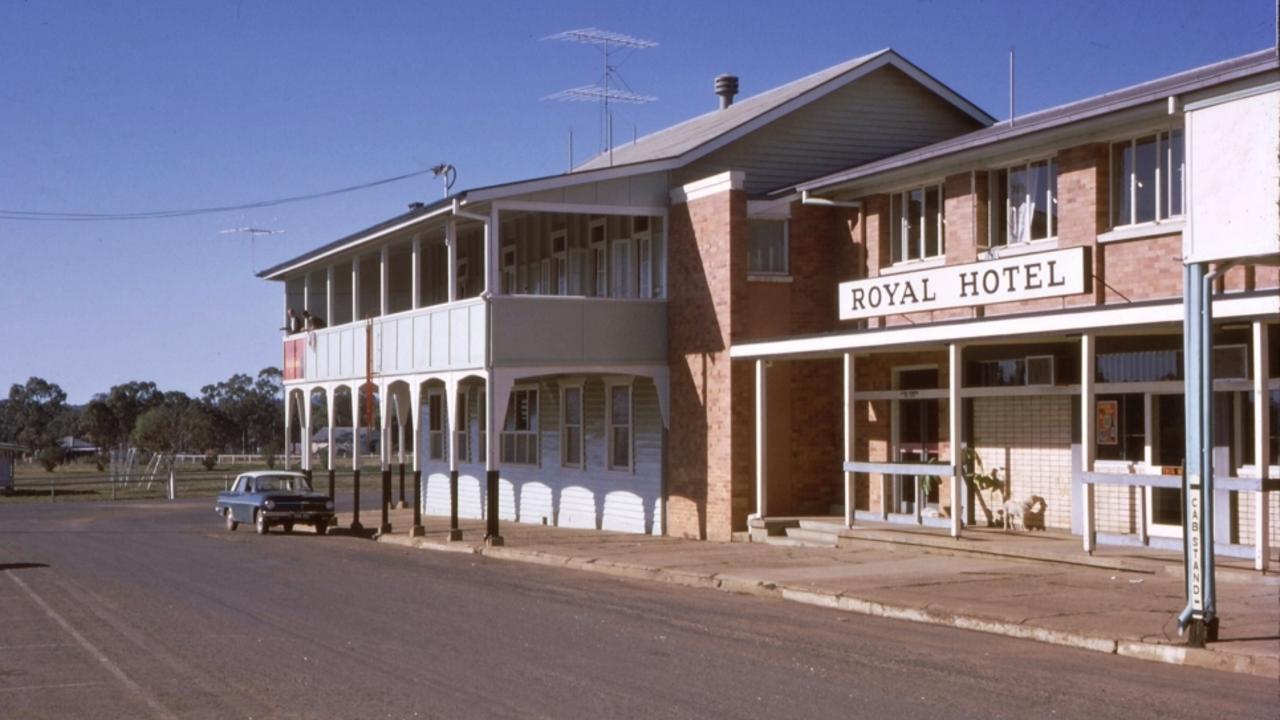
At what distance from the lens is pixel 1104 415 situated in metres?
20.2

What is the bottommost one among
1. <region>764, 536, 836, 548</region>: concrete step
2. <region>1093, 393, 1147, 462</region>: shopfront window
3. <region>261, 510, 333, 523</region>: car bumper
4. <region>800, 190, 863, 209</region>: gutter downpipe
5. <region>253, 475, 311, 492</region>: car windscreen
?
<region>261, 510, 333, 523</region>: car bumper

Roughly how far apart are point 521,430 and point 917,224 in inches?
524

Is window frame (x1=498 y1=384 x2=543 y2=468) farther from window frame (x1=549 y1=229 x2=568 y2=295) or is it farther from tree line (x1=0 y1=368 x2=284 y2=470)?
tree line (x1=0 y1=368 x2=284 y2=470)

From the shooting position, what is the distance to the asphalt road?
32.1ft

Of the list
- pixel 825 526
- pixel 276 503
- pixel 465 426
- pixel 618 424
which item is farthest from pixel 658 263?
pixel 465 426

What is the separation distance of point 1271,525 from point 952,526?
4.46 meters

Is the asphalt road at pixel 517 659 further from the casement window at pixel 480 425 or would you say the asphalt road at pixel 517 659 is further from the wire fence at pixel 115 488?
the wire fence at pixel 115 488

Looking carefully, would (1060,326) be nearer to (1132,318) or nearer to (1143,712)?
(1132,318)

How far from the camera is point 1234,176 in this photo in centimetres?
1193

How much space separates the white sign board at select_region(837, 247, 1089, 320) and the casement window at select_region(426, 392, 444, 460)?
18327 millimetres

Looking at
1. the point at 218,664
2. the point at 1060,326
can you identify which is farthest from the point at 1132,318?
the point at 218,664

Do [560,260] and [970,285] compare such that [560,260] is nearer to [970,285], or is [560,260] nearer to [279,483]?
[279,483]

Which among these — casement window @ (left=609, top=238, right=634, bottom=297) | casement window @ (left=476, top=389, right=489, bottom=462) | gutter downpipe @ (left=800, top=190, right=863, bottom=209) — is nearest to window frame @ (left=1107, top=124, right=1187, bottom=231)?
gutter downpipe @ (left=800, top=190, right=863, bottom=209)

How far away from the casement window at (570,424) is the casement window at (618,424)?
160 centimetres
